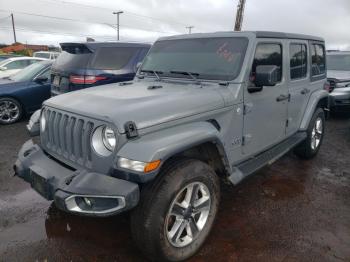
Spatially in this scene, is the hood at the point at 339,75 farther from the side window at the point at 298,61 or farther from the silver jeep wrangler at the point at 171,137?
the silver jeep wrangler at the point at 171,137

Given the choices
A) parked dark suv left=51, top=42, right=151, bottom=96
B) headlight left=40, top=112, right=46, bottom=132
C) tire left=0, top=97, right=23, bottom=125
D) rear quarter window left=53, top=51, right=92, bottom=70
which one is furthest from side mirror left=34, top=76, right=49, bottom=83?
headlight left=40, top=112, right=46, bottom=132

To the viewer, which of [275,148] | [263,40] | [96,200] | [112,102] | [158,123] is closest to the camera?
[96,200]

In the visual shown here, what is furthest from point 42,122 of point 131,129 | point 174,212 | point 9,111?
point 9,111

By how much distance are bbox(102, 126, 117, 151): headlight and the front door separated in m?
1.60

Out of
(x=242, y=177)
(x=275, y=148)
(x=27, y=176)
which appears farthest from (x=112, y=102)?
(x=275, y=148)

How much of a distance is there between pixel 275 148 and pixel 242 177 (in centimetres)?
122

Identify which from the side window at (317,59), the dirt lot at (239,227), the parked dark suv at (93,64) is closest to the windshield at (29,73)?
the parked dark suv at (93,64)

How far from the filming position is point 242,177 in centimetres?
332

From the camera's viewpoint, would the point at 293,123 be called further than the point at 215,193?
Yes

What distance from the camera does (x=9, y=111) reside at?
7.63 metres

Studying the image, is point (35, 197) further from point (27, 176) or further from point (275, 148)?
point (275, 148)

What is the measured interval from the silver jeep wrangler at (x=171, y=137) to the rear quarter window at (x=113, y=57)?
7.92ft

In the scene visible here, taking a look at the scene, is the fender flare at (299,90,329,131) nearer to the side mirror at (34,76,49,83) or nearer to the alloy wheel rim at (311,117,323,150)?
the alloy wheel rim at (311,117,323,150)

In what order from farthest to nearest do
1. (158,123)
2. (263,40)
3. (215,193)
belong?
1. (263,40)
2. (215,193)
3. (158,123)
